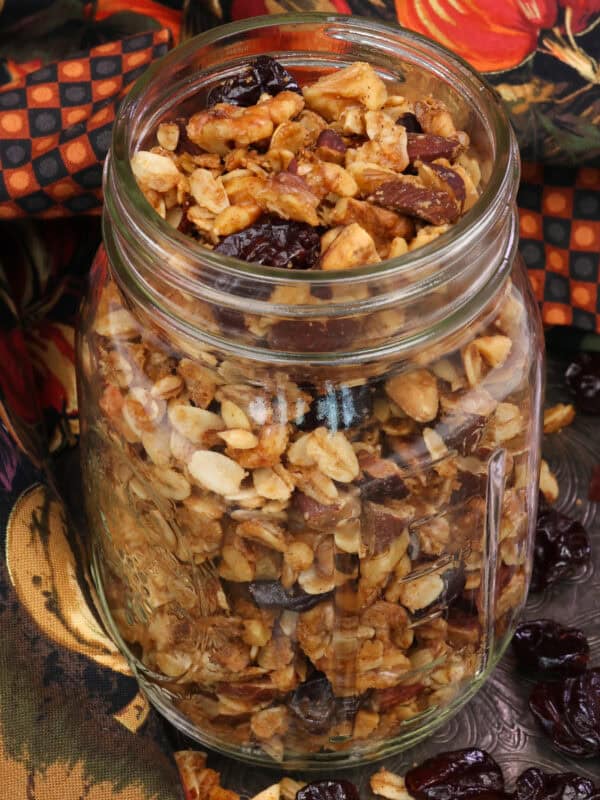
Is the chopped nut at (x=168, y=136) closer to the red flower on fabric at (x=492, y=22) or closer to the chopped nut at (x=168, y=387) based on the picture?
the chopped nut at (x=168, y=387)

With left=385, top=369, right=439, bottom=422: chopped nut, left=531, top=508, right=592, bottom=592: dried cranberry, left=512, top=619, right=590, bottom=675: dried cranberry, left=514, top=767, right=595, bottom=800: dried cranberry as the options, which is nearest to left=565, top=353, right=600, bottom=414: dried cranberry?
left=531, top=508, right=592, bottom=592: dried cranberry

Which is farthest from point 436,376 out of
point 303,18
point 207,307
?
point 303,18

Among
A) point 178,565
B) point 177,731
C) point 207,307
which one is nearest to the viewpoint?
point 207,307

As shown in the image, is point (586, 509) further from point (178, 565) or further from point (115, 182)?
point (115, 182)

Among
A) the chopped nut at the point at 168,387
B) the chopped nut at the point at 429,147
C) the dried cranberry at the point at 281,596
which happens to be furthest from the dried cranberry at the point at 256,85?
the dried cranberry at the point at 281,596

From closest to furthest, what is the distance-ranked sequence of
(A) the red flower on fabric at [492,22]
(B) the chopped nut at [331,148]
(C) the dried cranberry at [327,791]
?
(B) the chopped nut at [331,148], (C) the dried cranberry at [327,791], (A) the red flower on fabric at [492,22]

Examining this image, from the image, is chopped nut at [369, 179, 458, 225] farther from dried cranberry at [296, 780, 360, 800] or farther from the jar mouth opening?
dried cranberry at [296, 780, 360, 800]

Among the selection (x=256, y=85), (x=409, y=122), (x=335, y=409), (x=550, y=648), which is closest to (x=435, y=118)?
(x=409, y=122)
